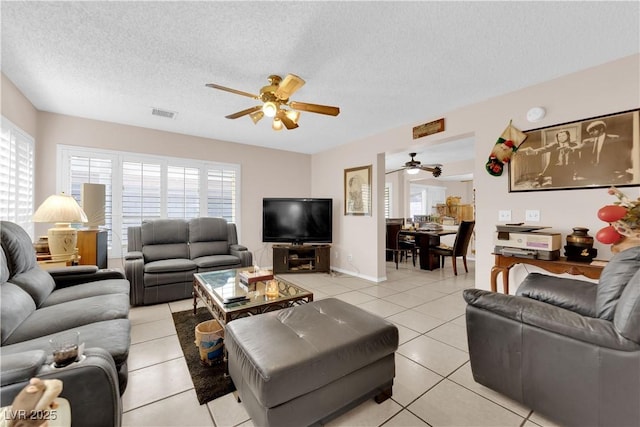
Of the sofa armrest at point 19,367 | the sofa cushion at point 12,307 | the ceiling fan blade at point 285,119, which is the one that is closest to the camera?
the sofa armrest at point 19,367

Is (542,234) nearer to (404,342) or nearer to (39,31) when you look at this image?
(404,342)

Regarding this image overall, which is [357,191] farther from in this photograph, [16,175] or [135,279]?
[16,175]

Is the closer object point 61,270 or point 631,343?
point 631,343

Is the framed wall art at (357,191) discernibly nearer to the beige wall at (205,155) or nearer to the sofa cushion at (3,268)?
the beige wall at (205,155)

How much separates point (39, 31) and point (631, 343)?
400 centimetres

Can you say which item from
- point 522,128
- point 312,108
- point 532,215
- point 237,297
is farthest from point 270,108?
point 532,215

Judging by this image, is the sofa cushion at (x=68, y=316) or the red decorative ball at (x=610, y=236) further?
the red decorative ball at (x=610, y=236)

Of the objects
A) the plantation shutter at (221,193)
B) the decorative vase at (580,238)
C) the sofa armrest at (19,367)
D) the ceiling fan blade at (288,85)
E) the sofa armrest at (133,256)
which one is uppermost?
the ceiling fan blade at (288,85)

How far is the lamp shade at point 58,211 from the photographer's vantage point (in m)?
2.62

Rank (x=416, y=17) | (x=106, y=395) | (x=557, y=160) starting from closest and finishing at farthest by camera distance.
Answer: (x=106, y=395), (x=416, y=17), (x=557, y=160)

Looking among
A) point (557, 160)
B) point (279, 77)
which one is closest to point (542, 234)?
point (557, 160)

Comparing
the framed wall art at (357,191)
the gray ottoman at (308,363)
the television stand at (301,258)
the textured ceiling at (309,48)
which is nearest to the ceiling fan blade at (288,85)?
the textured ceiling at (309,48)

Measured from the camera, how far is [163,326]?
2668mm

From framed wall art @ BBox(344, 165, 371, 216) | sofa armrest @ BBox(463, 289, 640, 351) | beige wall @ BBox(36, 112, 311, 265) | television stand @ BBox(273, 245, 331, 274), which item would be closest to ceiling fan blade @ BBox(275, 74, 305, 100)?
sofa armrest @ BBox(463, 289, 640, 351)
